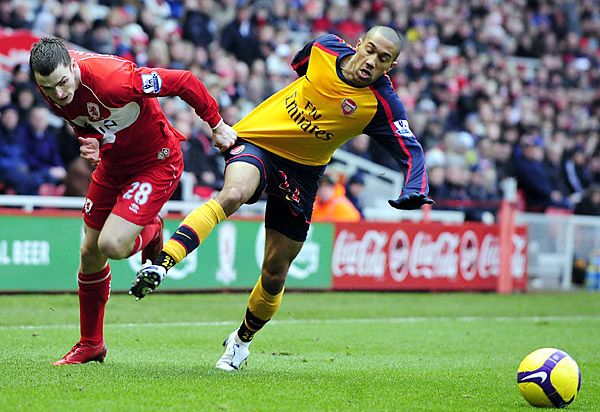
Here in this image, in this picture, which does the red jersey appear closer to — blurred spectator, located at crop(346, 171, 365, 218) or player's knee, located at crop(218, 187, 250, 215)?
player's knee, located at crop(218, 187, 250, 215)

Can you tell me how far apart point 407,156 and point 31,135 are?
789cm

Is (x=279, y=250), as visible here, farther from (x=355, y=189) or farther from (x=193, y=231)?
(x=355, y=189)

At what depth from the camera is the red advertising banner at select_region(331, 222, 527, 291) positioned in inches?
656

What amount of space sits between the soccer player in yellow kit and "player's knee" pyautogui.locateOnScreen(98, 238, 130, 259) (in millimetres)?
952

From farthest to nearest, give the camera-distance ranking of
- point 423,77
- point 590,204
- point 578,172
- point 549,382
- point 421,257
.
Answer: point 578,172 → point 423,77 → point 590,204 → point 421,257 → point 549,382

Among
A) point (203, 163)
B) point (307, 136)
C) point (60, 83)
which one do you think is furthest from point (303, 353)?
point (203, 163)

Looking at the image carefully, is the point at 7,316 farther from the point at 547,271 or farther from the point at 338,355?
the point at 547,271

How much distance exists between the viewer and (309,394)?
22.5 feet

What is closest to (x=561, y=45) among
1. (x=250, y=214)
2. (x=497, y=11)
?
(x=497, y=11)

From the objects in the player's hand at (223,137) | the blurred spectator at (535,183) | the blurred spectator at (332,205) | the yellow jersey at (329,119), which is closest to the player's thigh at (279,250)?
the yellow jersey at (329,119)

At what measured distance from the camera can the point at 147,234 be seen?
315 inches

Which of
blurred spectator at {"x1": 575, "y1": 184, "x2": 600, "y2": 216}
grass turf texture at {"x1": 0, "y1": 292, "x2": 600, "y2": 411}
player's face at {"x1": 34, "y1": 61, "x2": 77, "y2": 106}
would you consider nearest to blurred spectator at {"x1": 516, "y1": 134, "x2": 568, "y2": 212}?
blurred spectator at {"x1": 575, "y1": 184, "x2": 600, "y2": 216}

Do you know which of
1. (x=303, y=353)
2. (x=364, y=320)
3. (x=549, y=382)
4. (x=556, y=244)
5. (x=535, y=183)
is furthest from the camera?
(x=535, y=183)

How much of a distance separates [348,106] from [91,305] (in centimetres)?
245
